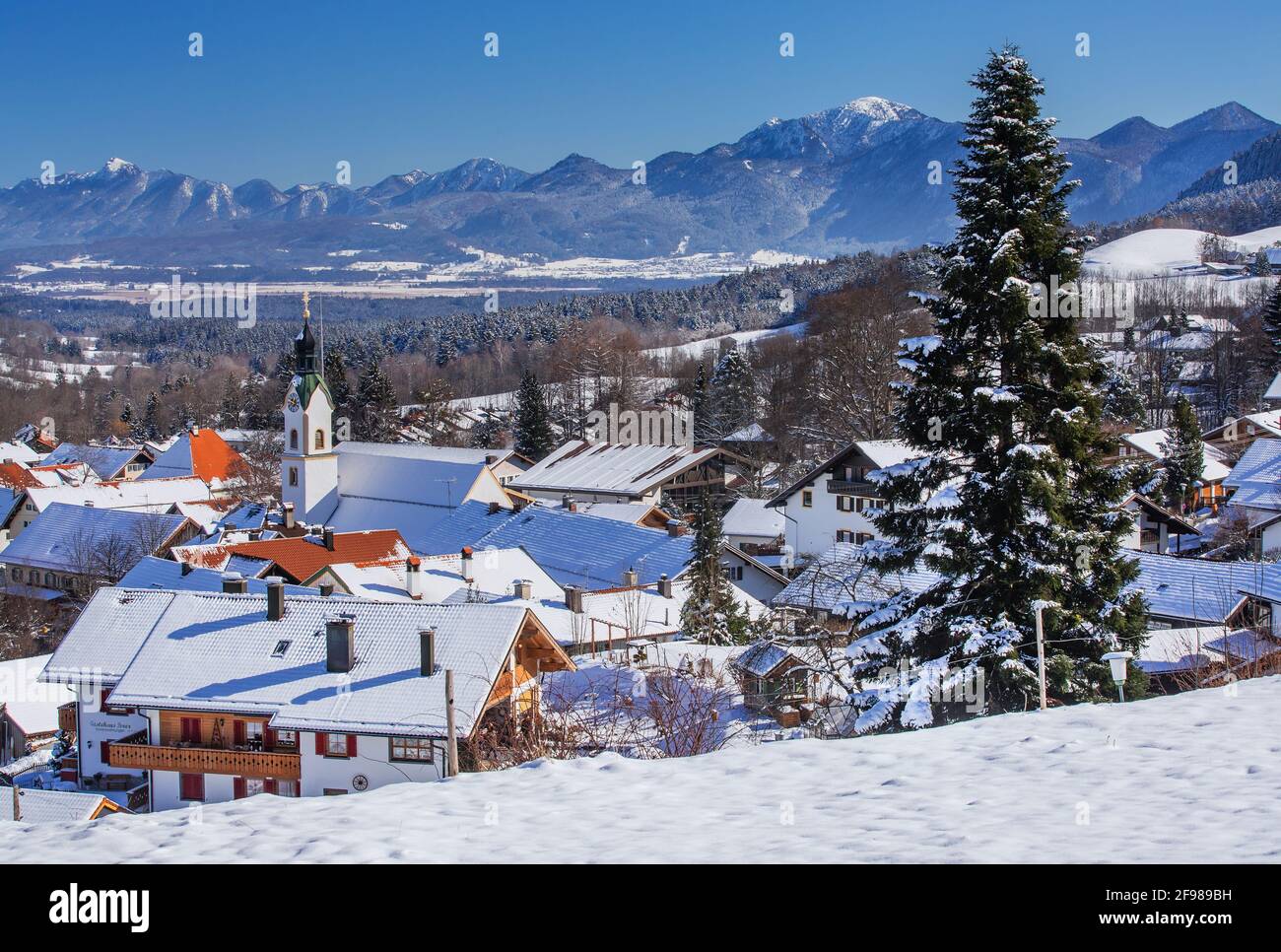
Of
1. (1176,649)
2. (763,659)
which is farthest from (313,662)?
(1176,649)

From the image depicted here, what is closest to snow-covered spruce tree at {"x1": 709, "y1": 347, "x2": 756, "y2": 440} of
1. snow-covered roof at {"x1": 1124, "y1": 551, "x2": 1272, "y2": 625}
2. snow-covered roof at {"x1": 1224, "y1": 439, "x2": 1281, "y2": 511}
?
snow-covered roof at {"x1": 1224, "y1": 439, "x2": 1281, "y2": 511}

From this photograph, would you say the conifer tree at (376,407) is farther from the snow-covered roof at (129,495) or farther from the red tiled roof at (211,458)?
the snow-covered roof at (129,495)

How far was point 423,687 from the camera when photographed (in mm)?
17375

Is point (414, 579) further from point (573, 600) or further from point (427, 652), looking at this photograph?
point (427, 652)

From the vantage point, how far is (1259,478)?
46750mm

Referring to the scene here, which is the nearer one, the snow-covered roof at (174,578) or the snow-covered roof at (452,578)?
the snow-covered roof at (174,578)

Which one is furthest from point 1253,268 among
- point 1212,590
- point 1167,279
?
point 1212,590

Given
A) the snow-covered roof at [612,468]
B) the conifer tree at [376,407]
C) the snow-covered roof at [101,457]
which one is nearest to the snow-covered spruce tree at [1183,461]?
the snow-covered roof at [612,468]

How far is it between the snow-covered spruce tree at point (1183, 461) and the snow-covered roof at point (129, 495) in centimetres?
4663

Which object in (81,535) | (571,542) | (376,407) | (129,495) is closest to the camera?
(571,542)

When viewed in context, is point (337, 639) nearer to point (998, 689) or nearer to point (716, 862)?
point (998, 689)

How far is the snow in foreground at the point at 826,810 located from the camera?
6.92 m

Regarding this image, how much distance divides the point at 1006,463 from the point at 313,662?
1081cm
